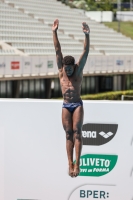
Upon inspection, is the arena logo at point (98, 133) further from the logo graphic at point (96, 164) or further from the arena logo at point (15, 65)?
the arena logo at point (15, 65)

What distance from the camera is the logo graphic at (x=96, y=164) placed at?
27.5 ft

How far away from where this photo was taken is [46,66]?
39.1 metres

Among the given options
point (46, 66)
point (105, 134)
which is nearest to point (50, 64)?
point (46, 66)

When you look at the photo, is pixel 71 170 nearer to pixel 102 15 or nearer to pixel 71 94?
pixel 71 94

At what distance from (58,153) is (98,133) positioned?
2.00 feet

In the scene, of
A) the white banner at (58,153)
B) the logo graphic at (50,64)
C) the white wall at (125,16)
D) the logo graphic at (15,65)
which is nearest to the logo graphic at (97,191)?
the white banner at (58,153)

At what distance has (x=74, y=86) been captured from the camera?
7.66m

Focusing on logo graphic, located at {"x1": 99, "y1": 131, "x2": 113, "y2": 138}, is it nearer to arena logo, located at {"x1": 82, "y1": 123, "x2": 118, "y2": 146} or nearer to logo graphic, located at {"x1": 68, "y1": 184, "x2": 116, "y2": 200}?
arena logo, located at {"x1": 82, "y1": 123, "x2": 118, "y2": 146}

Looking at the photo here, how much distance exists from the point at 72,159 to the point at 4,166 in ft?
3.24

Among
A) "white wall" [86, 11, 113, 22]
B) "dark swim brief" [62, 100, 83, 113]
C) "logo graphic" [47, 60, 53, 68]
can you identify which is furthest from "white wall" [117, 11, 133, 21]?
"dark swim brief" [62, 100, 83, 113]

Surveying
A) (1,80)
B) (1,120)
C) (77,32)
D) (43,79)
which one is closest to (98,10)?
(77,32)

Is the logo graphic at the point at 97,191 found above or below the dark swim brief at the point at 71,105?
below

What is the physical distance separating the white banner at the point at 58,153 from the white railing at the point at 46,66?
26.2 metres

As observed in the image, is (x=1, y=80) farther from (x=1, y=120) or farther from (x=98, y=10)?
(x=98, y=10)
